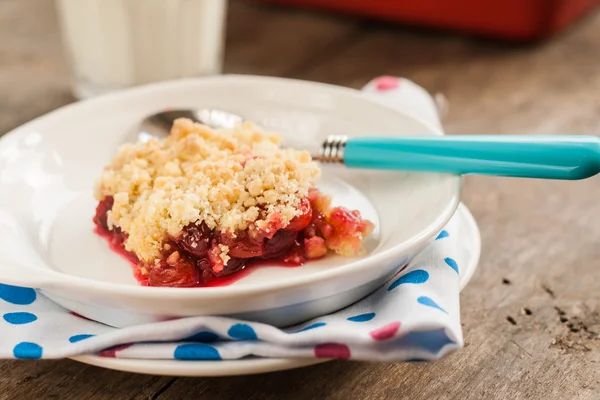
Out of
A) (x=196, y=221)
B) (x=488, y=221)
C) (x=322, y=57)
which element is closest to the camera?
(x=196, y=221)

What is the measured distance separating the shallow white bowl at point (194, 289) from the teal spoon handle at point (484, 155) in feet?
0.10

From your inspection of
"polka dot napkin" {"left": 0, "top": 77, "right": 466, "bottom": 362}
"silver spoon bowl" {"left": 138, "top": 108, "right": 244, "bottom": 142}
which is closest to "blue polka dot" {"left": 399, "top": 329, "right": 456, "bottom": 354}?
"polka dot napkin" {"left": 0, "top": 77, "right": 466, "bottom": 362}

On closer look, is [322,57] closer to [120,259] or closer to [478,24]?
[478,24]

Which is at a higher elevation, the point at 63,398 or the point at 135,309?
the point at 135,309

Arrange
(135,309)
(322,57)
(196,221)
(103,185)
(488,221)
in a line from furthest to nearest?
1. (322,57)
2. (488,221)
3. (103,185)
4. (196,221)
5. (135,309)

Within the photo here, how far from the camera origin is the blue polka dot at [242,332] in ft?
2.70

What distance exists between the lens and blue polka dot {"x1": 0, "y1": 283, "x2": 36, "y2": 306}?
36.9 inches

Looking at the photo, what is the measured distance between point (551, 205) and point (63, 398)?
873 millimetres

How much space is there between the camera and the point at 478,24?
80.7 inches

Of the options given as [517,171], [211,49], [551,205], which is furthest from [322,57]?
[517,171]

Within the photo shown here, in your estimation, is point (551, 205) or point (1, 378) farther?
point (551, 205)

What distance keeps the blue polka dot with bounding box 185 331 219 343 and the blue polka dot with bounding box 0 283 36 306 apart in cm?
22

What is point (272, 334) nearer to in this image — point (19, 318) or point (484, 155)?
point (19, 318)

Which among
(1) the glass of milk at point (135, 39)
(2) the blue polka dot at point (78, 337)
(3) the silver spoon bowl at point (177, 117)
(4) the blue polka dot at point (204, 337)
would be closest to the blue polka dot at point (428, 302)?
(4) the blue polka dot at point (204, 337)
